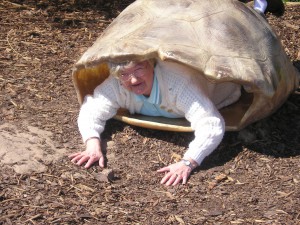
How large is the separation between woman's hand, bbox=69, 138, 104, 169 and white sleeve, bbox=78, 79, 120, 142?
17 cm

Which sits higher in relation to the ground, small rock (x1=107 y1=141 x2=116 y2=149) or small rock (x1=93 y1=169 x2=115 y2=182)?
small rock (x1=93 y1=169 x2=115 y2=182)

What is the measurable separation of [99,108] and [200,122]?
75 centimetres

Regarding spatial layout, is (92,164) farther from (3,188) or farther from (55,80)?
(55,80)

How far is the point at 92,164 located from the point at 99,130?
1.21 ft

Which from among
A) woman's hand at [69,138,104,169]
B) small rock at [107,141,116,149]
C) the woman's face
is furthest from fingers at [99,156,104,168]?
the woman's face

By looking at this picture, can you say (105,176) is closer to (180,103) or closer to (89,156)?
(89,156)

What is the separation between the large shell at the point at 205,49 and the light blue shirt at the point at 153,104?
5cm


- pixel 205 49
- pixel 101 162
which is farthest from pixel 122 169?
pixel 205 49

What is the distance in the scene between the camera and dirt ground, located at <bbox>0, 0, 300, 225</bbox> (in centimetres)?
417

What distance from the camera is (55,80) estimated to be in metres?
5.82

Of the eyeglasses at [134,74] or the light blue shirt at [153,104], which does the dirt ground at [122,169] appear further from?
the eyeglasses at [134,74]

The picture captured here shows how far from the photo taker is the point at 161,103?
4984 mm

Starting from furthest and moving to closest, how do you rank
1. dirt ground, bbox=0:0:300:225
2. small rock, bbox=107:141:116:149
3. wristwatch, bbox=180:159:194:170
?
small rock, bbox=107:141:116:149
wristwatch, bbox=180:159:194:170
dirt ground, bbox=0:0:300:225

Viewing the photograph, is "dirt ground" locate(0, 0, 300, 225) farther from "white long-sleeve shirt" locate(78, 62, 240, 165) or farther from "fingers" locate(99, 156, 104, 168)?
"white long-sleeve shirt" locate(78, 62, 240, 165)
